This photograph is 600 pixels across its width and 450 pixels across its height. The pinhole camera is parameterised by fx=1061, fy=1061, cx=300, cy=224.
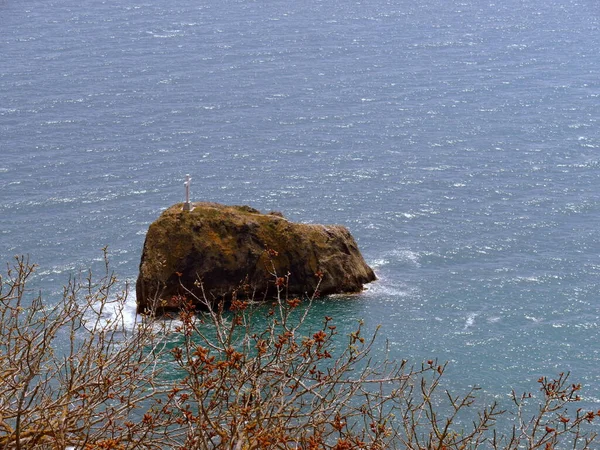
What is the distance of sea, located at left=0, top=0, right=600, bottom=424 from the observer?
60.7 m

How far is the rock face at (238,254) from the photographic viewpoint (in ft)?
197

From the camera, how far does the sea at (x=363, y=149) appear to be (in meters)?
60.7

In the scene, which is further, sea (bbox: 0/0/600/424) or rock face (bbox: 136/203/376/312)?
sea (bbox: 0/0/600/424)

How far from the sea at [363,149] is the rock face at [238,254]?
1.99 metres

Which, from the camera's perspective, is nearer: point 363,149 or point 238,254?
point 238,254

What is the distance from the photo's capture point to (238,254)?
61719mm

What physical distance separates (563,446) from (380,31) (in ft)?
300

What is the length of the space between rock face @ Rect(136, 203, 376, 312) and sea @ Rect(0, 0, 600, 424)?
1.99 m

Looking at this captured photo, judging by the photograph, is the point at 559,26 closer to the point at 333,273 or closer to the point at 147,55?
the point at 147,55

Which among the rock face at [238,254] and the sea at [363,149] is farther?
the sea at [363,149]

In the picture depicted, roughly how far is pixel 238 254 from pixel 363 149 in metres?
29.3

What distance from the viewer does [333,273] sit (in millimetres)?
63344

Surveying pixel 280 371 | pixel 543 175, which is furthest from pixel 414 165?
pixel 280 371

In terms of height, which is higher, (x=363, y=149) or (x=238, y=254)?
(x=238, y=254)
